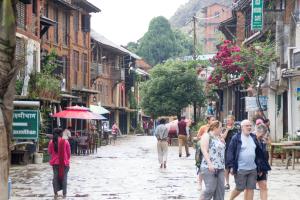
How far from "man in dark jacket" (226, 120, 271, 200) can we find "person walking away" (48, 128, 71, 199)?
441 centimetres

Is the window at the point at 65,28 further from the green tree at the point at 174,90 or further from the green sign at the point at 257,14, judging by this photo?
the green sign at the point at 257,14

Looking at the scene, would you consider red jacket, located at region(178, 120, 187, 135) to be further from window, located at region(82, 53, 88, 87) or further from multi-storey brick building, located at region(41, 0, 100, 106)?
window, located at region(82, 53, 88, 87)

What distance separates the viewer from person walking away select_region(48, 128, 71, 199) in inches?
581

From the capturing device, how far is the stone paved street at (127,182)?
49.6 feet

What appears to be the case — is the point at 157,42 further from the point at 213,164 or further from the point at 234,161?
the point at 213,164

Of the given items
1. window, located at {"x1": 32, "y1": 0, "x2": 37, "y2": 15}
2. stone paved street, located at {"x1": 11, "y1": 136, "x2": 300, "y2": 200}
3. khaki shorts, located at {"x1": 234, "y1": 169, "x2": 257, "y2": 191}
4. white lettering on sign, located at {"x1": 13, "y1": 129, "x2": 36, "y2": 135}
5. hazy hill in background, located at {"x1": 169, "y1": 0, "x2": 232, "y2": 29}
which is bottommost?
stone paved street, located at {"x1": 11, "y1": 136, "x2": 300, "y2": 200}

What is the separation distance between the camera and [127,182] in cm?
1830

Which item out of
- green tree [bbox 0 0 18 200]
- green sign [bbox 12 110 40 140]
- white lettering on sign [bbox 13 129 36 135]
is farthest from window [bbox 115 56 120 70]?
green tree [bbox 0 0 18 200]

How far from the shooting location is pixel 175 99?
54469 millimetres

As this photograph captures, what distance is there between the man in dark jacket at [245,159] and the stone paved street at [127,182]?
272 cm

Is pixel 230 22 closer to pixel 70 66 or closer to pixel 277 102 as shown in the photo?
pixel 70 66

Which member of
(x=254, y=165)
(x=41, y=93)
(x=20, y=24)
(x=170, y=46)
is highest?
(x=170, y=46)

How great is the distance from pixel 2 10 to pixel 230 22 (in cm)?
4165

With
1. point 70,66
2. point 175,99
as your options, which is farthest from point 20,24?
point 175,99
